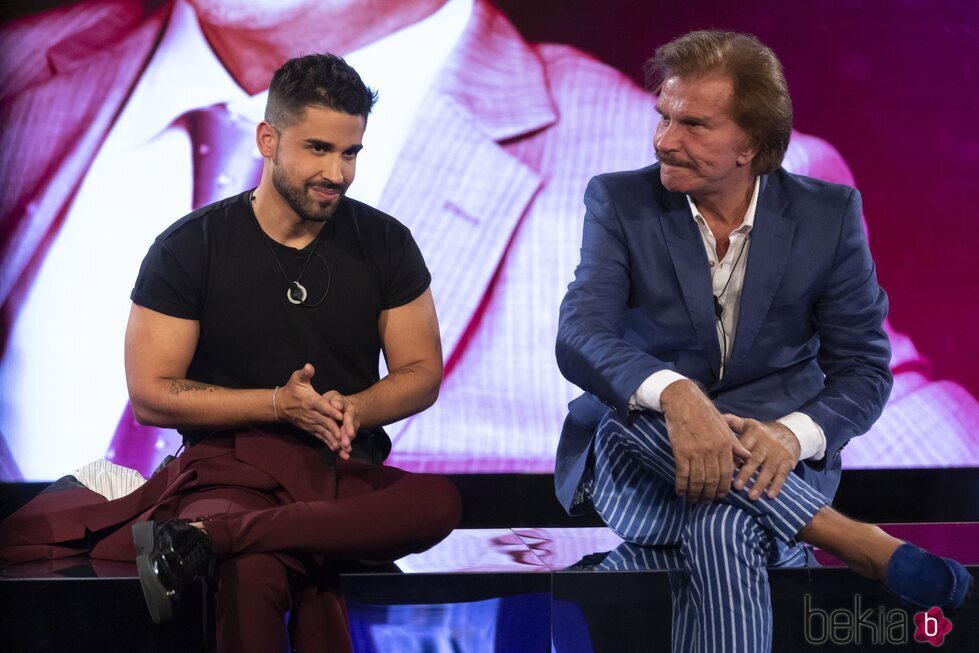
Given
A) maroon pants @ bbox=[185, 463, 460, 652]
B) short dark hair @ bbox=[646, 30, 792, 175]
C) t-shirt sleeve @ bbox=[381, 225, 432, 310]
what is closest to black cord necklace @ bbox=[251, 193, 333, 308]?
t-shirt sleeve @ bbox=[381, 225, 432, 310]

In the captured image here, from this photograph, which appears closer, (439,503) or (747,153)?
(439,503)

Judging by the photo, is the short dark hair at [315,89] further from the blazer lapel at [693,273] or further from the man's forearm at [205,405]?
the blazer lapel at [693,273]

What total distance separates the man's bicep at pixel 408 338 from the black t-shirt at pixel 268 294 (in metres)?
0.02

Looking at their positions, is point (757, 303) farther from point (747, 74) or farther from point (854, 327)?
point (747, 74)

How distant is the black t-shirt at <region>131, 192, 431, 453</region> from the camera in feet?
8.33

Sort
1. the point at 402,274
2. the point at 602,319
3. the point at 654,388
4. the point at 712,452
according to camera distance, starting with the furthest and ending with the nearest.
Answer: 1. the point at 402,274
2. the point at 602,319
3. the point at 654,388
4. the point at 712,452

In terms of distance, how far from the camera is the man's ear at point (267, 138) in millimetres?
2615

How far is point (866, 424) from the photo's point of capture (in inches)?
97.0

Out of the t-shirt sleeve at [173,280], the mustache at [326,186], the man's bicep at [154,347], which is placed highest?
the mustache at [326,186]

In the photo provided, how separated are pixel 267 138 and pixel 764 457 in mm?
1309

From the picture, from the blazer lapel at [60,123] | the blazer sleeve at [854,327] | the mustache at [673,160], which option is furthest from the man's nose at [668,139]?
the blazer lapel at [60,123]

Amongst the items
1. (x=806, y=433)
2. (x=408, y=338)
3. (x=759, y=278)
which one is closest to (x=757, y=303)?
(x=759, y=278)

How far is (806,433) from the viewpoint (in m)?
2.34

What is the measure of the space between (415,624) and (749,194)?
120 cm
